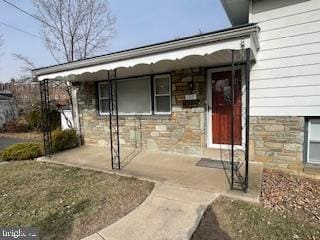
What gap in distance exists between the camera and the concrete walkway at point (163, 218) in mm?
2672

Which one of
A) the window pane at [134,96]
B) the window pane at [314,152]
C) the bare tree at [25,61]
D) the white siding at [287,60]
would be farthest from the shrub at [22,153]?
the bare tree at [25,61]

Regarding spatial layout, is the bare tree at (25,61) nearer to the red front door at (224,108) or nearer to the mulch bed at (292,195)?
the red front door at (224,108)

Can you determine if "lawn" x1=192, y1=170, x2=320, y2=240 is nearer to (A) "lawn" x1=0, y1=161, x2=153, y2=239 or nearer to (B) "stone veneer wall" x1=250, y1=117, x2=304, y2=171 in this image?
(B) "stone veneer wall" x1=250, y1=117, x2=304, y2=171

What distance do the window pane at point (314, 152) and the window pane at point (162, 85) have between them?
370cm

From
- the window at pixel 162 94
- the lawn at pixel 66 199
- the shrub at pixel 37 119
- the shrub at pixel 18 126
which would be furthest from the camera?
the shrub at pixel 18 126

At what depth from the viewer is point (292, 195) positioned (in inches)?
148

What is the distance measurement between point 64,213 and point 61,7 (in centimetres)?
1210

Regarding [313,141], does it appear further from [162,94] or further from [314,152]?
[162,94]

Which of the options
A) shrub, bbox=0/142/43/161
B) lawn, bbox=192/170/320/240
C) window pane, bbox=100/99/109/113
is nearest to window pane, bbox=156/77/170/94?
window pane, bbox=100/99/109/113

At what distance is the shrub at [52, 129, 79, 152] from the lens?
719cm

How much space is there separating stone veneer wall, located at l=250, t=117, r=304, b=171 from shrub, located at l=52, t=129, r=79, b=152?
225 inches

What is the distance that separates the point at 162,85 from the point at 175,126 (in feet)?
4.20

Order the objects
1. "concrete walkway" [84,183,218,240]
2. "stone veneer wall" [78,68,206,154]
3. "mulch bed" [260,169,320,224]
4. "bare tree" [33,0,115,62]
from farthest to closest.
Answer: "bare tree" [33,0,115,62] → "stone veneer wall" [78,68,206,154] → "mulch bed" [260,169,320,224] → "concrete walkway" [84,183,218,240]

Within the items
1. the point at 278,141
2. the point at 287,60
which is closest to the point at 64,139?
the point at 278,141
